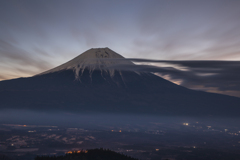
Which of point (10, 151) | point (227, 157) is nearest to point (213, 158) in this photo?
point (227, 157)

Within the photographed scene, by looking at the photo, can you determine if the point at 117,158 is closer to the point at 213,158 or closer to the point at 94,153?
the point at 94,153

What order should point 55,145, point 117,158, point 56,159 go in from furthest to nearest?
1. point 55,145
2. point 117,158
3. point 56,159

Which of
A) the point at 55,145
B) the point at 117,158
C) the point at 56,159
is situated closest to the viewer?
the point at 56,159

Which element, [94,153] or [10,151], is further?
[10,151]

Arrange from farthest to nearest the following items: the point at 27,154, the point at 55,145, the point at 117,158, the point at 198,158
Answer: the point at 55,145 → the point at 198,158 → the point at 27,154 → the point at 117,158

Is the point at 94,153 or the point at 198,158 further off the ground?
the point at 94,153

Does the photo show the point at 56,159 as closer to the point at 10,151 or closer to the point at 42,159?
the point at 42,159

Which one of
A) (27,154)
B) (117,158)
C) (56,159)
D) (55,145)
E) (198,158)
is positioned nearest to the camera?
(56,159)

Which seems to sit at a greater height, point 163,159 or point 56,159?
point 56,159

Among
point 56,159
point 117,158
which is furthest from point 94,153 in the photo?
point 56,159
